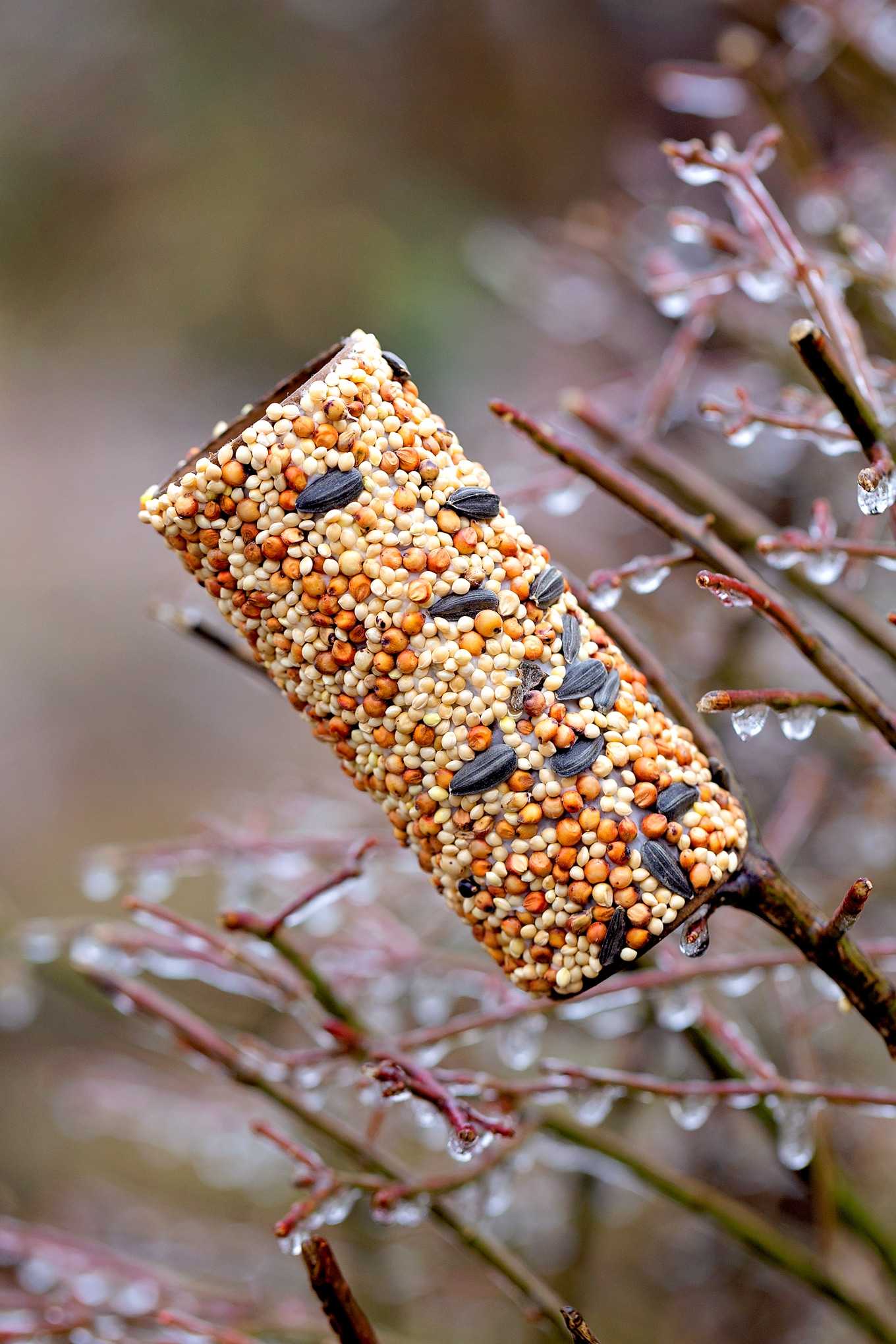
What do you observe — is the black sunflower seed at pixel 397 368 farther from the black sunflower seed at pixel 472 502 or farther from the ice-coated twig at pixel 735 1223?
the ice-coated twig at pixel 735 1223

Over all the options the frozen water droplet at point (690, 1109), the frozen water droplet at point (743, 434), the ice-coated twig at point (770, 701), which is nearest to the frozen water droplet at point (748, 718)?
the ice-coated twig at point (770, 701)

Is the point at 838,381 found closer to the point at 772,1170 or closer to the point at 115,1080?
the point at 772,1170

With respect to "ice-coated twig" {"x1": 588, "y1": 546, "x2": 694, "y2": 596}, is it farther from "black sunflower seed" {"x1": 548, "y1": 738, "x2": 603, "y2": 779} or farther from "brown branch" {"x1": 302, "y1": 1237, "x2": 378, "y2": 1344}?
"brown branch" {"x1": 302, "y1": 1237, "x2": 378, "y2": 1344}

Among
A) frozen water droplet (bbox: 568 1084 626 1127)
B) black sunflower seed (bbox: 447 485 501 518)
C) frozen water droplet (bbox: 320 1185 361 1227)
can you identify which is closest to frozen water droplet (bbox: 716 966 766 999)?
frozen water droplet (bbox: 568 1084 626 1127)

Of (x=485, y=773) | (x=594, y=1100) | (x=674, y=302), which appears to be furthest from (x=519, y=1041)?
(x=674, y=302)

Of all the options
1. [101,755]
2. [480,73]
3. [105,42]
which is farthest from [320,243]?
[101,755]

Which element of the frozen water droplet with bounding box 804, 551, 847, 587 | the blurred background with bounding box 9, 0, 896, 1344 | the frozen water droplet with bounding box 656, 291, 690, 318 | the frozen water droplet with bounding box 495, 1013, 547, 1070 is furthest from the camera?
the blurred background with bounding box 9, 0, 896, 1344
